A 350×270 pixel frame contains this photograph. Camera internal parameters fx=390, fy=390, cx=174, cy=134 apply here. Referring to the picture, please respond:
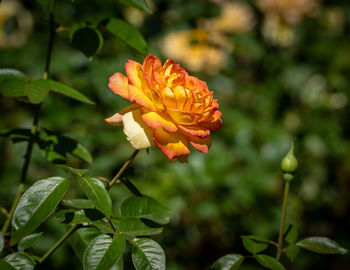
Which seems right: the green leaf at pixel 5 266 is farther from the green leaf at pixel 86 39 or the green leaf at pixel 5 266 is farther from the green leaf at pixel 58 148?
the green leaf at pixel 86 39

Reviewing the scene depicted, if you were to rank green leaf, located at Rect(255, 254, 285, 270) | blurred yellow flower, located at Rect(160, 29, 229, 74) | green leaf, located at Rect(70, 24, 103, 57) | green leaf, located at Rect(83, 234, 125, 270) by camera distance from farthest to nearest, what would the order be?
blurred yellow flower, located at Rect(160, 29, 229, 74), green leaf, located at Rect(70, 24, 103, 57), green leaf, located at Rect(255, 254, 285, 270), green leaf, located at Rect(83, 234, 125, 270)

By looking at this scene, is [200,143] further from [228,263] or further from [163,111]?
[228,263]

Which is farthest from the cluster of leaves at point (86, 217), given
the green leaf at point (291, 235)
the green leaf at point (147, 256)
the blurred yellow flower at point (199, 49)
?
the blurred yellow flower at point (199, 49)

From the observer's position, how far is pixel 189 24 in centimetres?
138

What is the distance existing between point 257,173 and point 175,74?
81 centimetres

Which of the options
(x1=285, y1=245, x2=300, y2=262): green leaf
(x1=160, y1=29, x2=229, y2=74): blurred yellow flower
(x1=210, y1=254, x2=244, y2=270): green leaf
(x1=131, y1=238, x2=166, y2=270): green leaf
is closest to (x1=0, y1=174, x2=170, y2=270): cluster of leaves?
(x1=131, y1=238, x2=166, y2=270): green leaf

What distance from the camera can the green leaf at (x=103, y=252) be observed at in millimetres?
443

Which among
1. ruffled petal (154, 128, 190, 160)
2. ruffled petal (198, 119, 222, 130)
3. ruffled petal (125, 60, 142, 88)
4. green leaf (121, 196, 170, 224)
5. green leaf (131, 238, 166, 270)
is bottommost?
green leaf (131, 238, 166, 270)

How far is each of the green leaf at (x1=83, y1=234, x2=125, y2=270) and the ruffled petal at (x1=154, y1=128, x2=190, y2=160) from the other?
121mm

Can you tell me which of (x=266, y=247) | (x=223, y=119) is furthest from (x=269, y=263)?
(x=223, y=119)

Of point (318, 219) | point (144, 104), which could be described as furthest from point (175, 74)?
point (318, 219)

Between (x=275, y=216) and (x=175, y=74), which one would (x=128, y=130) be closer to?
(x=175, y=74)

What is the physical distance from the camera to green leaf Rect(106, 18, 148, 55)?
670 mm

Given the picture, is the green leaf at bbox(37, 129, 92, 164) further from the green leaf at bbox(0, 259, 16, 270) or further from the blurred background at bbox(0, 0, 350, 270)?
the blurred background at bbox(0, 0, 350, 270)
